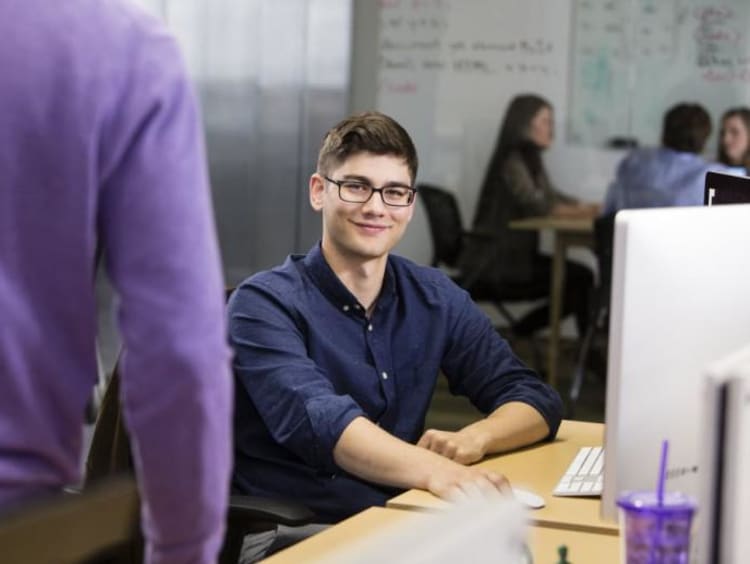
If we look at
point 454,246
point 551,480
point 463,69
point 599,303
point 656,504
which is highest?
point 463,69

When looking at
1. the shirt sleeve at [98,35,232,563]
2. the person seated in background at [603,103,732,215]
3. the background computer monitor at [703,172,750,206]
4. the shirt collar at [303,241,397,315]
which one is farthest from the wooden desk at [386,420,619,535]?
the person seated in background at [603,103,732,215]

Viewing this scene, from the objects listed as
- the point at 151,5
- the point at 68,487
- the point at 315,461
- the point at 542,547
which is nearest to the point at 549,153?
the point at 151,5

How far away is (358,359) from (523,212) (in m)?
3.36

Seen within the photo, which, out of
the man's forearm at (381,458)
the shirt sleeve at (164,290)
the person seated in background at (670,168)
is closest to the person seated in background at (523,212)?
the person seated in background at (670,168)

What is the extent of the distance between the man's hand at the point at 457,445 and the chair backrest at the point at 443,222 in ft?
11.6

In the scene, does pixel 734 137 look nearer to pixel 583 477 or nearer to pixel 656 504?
pixel 583 477

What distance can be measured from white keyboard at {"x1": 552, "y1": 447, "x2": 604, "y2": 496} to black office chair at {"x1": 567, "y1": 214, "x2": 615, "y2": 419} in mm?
3164

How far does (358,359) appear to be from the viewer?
9.00ft

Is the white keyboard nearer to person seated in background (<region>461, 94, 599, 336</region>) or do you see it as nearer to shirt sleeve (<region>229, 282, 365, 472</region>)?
shirt sleeve (<region>229, 282, 365, 472</region>)

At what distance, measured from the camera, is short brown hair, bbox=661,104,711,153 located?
581cm

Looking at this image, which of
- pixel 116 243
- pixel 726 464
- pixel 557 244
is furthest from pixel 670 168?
pixel 116 243

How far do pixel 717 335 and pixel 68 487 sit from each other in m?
0.84

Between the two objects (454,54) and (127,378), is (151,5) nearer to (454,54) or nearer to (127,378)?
(454,54)

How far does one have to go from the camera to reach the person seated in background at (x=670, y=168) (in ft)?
19.0
